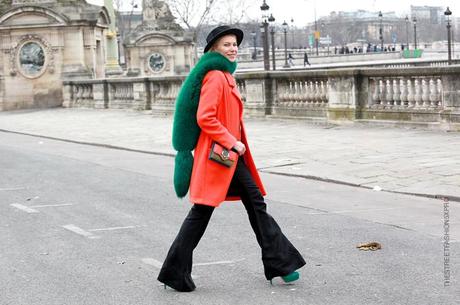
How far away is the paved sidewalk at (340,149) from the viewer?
513 inches

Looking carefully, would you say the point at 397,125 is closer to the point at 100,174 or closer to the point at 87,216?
the point at 100,174

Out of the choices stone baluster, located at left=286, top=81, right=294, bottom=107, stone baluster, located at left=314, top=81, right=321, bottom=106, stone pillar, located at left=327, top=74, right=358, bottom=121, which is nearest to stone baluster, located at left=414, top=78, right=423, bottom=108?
stone pillar, located at left=327, top=74, right=358, bottom=121

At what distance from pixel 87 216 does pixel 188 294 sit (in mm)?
4005

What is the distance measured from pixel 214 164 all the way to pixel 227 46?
0.83m

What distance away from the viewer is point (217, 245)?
895 cm

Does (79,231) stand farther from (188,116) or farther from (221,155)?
(221,155)

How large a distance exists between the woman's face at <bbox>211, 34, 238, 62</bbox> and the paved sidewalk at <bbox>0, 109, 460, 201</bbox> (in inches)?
194

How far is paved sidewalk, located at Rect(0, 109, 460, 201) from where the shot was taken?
13039 millimetres

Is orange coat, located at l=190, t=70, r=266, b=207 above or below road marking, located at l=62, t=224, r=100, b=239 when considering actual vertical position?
above

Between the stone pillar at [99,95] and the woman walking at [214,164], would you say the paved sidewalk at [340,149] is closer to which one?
the woman walking at [214,164]

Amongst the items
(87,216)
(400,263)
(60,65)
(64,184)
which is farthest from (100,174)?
(60,65)

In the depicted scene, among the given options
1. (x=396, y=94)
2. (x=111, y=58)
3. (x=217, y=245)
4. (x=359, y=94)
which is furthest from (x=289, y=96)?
(x=111, y=58)

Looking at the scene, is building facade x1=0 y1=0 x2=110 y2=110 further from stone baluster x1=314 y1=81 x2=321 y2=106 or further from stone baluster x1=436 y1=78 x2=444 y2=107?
stone baluster x1=436 y1=78 x2=444 y2=107

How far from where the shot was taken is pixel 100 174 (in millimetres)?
15547
